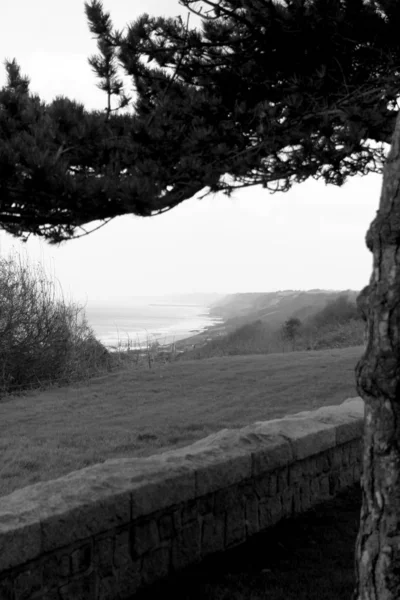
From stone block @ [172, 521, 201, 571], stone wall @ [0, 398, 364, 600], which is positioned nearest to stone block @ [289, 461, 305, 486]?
stone wall @ [0, 398, 364, 600]

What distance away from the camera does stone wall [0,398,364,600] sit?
3000mm

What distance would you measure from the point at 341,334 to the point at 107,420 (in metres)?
11.8

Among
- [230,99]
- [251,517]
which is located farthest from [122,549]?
[230,99]

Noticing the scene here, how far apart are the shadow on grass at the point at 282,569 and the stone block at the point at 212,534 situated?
0.05m

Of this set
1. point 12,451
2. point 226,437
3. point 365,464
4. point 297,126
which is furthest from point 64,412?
point 365,464

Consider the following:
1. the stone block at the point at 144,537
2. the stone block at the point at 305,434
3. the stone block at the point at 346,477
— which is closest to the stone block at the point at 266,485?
the stone block at the point at 305,434

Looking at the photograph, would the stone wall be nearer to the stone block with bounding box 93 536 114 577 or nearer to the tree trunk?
the stone block with bounding box 93 536 114 577

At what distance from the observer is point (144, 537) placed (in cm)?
348

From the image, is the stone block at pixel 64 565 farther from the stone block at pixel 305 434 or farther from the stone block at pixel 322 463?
the stone block at pixel 322 463

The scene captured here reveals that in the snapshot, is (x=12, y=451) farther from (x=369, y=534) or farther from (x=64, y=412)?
(x=369, y=534)

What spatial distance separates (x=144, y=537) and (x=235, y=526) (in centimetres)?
76

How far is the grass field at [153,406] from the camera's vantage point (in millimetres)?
6367

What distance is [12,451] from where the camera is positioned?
6527 mm

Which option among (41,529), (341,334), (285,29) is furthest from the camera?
(341,334)
